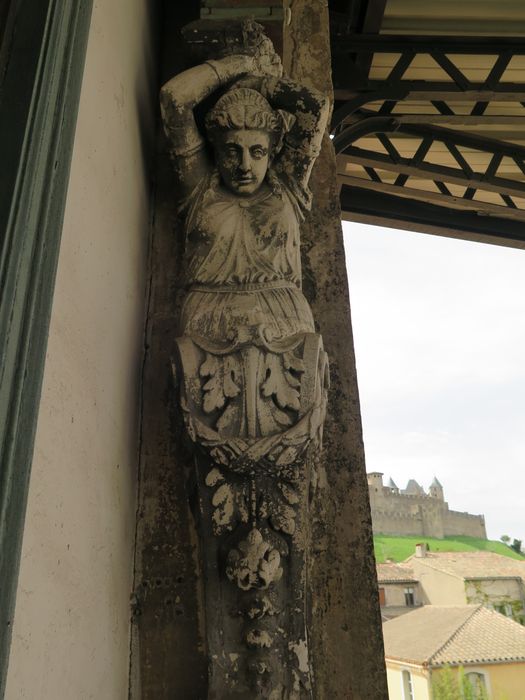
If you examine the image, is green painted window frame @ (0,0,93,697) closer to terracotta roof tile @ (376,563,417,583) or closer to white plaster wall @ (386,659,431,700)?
white plaster wall @ (386,659,431,700)

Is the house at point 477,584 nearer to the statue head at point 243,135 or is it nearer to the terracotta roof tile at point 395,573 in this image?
the terracotta roof tile at point 395,573

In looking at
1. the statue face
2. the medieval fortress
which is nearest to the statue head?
the statue face

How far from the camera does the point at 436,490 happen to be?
30922 millimetres

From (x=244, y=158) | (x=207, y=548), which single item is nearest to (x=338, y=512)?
(x=207, y=548)

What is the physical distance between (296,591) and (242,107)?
1153 mm

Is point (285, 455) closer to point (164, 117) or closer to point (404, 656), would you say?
point (164, 117)

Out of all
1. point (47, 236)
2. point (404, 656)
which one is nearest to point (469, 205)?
point (47, 236)

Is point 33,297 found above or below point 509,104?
below

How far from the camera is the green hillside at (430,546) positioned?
23.2m

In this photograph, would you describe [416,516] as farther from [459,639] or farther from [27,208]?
[27,208]

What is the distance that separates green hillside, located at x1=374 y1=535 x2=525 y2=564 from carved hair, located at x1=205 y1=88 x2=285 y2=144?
2136 cm

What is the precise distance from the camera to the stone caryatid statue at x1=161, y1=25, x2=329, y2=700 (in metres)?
1.25

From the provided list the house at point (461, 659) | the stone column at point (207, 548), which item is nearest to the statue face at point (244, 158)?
the stone column at point (207, 548)

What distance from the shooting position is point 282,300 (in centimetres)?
145
